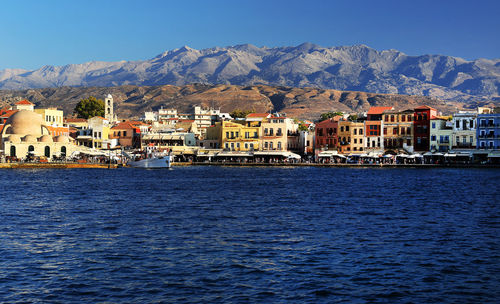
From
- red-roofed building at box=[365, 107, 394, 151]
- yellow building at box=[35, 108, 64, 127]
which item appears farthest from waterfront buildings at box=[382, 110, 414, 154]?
yellow building at box=[35, 108, 64, 127]

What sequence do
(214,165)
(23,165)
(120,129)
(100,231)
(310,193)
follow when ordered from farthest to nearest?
(120,129), (214,165), (23,165), (310,193), (100,231)

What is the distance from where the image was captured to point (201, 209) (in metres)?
48.4

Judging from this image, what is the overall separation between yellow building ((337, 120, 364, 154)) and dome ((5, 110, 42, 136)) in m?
63.2

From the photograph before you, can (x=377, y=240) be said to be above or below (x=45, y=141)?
below

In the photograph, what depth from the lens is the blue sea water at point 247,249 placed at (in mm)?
23922

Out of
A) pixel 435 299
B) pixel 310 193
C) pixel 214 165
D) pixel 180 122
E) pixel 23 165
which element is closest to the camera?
pixel 435 299

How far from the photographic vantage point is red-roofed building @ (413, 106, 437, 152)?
398 ft

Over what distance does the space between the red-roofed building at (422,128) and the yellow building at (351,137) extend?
35.3ft

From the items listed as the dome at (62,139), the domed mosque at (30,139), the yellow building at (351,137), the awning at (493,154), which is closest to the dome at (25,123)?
the domed mosque at (30,139)

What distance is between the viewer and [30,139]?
122312 mm

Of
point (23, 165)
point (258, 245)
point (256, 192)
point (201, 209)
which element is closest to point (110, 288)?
point (258, 245)

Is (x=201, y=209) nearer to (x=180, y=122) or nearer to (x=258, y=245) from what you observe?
(x=258, y=245)

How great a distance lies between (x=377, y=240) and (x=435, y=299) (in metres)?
11.3

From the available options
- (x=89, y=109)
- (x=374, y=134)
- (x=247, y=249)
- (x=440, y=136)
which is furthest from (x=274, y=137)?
(x=247, y=249)
